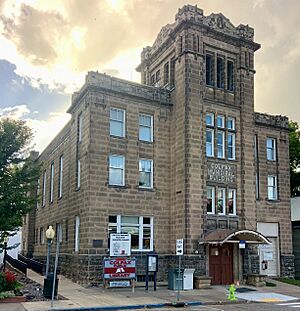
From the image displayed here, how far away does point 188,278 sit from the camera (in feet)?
76.8

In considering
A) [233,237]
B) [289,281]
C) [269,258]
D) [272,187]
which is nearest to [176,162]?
[233,237]

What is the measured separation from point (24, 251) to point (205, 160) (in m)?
25.2

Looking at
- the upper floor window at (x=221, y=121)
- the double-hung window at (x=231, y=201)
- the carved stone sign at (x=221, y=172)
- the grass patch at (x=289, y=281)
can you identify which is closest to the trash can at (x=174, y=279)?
the double-hung window at (x=231, y=201)

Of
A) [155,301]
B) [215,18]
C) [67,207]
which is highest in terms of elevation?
[215,18]

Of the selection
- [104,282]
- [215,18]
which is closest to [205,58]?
[215,18]

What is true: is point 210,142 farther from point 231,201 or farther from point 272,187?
point 272,187

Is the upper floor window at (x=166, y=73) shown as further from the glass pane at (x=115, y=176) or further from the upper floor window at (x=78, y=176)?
the upper floor window at (x=78, y=176)

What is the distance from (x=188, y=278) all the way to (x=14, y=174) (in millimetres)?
10762

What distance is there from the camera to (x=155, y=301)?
18.9 meters

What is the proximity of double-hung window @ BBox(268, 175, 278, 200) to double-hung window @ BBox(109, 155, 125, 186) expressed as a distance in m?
11.5

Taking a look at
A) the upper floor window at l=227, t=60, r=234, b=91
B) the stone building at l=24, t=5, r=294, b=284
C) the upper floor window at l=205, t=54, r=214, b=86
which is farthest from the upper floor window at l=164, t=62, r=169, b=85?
the upper floor window at l=227, t=60, r=234, b=91

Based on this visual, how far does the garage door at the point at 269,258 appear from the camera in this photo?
29.9 m

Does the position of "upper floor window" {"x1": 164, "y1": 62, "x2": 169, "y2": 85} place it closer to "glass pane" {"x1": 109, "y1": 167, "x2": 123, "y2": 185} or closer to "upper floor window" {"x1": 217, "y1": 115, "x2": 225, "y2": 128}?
"upper floor window" {"x1": 217, "y1": 115, "x2": 225, "y2": 128}

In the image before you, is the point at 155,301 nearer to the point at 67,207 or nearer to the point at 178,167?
the point at 178,167
